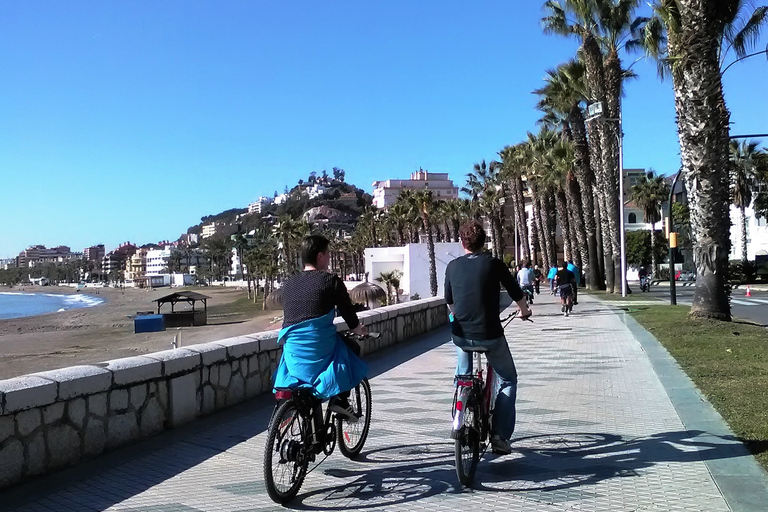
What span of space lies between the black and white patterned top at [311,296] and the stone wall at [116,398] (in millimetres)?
1779

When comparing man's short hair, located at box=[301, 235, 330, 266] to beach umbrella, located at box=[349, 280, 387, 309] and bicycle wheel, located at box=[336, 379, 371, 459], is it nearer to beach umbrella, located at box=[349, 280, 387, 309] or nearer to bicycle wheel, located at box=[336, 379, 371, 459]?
bicycle wheel, located at box=[336, 379, 371, 459]

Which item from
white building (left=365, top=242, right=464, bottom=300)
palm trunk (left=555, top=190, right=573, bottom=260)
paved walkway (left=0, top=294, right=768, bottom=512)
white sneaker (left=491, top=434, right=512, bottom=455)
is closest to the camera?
paved walkway (left=0, top=294, right=768, bottom=512)

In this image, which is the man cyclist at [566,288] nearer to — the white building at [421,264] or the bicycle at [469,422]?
the bicycle at [469,422]

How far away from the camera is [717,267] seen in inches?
571

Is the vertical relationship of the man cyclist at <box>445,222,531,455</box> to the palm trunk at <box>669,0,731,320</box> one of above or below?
below

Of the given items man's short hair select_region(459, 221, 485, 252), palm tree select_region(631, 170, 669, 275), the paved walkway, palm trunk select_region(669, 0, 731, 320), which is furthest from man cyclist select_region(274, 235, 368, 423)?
palm tree select_region(631, 170, 669, 275)

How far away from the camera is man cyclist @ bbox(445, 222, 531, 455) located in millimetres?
5102

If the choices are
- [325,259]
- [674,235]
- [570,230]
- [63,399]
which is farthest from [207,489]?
[570,230]

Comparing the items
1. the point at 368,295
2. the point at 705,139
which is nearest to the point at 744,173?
the point at 368,295

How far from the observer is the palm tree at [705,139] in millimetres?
14188

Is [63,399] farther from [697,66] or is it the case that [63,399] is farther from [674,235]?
[674,235]

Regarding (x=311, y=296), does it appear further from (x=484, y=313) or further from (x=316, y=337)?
(x=484, y=313)

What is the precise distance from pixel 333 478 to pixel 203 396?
2486 millimetres

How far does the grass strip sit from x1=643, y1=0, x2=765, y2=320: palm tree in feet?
3.22
